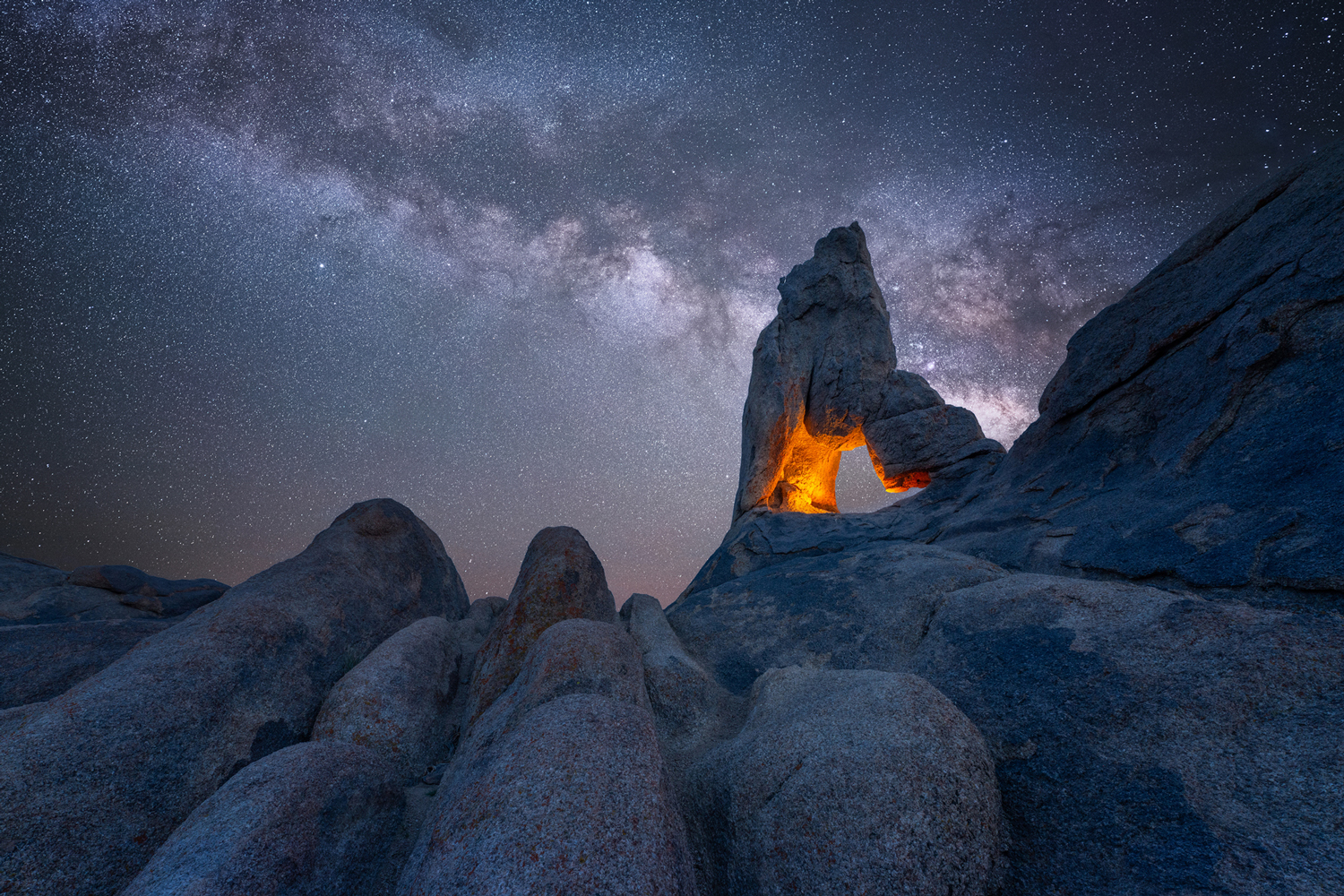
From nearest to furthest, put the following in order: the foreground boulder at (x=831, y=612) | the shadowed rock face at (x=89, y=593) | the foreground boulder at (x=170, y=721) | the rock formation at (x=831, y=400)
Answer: the foreground boulder at (x=170, y=721)
the foreground boulder at (x=831, y=612)
the shadowed rock face at (x=89, y=593)
the rock formation at (x=831, y=400)

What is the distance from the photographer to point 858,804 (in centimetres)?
389

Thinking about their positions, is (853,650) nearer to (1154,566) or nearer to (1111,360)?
(1154,566)

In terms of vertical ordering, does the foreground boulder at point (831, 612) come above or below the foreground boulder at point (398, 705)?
above

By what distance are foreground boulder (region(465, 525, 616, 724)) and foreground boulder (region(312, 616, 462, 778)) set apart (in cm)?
60

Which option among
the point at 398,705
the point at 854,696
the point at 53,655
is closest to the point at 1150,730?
the point at 854,696

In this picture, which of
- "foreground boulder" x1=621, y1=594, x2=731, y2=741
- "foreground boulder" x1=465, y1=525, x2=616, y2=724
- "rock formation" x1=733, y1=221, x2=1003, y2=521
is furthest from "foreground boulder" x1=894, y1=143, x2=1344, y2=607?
"rock formation" x1=733, y1=221, x2=1003, y2=521

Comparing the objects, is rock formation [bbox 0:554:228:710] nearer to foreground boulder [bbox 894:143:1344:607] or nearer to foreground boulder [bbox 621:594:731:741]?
foreground boulder [bbox 621:594:731:741]

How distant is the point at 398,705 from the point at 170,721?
251 cm

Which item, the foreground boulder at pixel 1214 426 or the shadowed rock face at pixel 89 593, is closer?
the foreground boulder at pixel 1214 426

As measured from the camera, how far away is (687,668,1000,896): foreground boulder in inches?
144

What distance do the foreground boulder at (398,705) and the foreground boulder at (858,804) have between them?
4591mm

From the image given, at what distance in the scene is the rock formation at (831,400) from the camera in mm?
20531

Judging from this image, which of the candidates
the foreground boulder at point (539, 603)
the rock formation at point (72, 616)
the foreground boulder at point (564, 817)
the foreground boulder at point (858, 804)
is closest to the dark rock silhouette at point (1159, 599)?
the foreground boulder at point (858, 804)

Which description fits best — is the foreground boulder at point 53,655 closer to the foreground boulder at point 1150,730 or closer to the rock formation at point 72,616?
the rock formation at point 72,616
